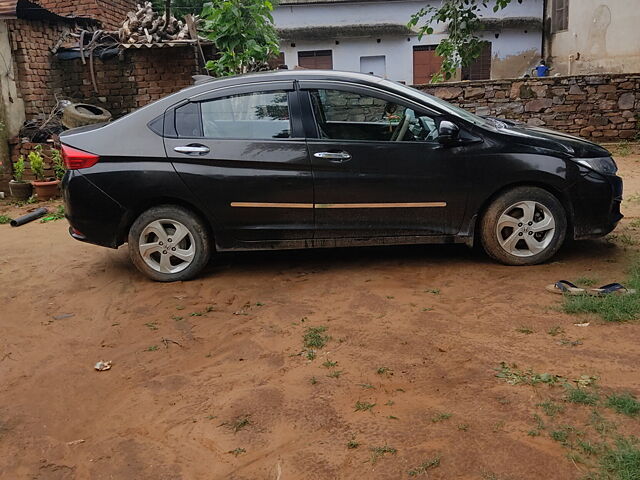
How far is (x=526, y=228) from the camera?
495 cm

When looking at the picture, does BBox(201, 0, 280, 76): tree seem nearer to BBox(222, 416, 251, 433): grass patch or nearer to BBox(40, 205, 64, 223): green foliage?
BBox(40, 205, 64, 223): green foliage

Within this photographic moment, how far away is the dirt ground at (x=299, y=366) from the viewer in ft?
8.71

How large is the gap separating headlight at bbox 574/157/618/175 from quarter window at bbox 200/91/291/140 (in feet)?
8.12

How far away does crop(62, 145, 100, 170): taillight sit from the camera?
16.1ft

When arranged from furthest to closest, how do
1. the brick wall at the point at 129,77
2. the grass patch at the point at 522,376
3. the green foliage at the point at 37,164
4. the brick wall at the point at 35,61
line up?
the brick wall at the point at 129,77 → the brick wall at the point at 35,61 → the green foliage at the point at 37,164 → the grass patch at the point at 522,376

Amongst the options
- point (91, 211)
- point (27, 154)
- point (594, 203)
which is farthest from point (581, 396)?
point (27, 154)

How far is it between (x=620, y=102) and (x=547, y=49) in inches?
455

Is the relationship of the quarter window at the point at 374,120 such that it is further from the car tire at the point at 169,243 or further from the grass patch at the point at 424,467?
the grass patch at the point at 424,467

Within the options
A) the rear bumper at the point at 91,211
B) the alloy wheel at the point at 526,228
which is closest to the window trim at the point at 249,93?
the rear bumper at the point at 91,211

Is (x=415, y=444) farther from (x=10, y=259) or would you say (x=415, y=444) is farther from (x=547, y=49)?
(x=547, y=49)

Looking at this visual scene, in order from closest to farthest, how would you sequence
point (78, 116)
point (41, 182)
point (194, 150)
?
1. point (194, 150)
2. point (41, 182)
3. point (78, 116)

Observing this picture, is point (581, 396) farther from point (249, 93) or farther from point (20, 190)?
point (20, 190)

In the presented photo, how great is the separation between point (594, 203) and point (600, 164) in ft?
1.12

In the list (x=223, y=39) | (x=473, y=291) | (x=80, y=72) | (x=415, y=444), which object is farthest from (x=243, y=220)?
(x=80, y=72)
